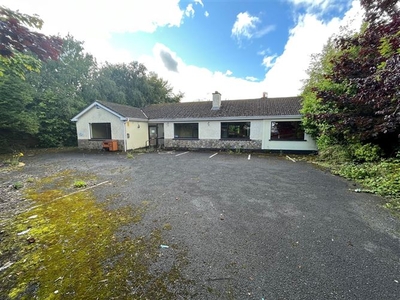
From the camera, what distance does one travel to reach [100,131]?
1509 centimetres

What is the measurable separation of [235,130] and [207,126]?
2.18 metres

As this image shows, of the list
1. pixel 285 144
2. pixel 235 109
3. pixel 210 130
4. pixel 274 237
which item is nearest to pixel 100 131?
pixel 210 130

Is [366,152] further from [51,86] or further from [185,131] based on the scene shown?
[51,86]

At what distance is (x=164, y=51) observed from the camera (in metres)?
20.5

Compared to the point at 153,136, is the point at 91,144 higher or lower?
lower

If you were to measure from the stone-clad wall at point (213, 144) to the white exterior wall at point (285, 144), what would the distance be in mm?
539

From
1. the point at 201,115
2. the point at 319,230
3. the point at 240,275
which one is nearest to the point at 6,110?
the point at 201,115

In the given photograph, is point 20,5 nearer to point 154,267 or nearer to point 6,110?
point 154,267

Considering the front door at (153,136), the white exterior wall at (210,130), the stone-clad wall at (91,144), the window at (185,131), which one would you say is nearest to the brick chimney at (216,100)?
the white exterior wall at (210,130)

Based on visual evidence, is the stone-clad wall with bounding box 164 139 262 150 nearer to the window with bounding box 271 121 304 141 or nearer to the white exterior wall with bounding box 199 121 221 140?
the white exterior wall with bounding box 199 121 221 140

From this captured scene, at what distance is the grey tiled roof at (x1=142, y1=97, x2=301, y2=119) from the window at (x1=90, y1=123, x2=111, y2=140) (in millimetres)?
3588

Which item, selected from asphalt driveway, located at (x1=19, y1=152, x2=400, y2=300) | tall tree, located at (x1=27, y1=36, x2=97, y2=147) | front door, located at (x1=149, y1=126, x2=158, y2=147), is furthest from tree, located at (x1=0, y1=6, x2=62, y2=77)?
tall tree, located at (x1=27, y1=36, x2=97, y2=147)

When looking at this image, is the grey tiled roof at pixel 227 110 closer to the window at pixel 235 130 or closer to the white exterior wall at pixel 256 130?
the white exterior wall at pixel 256 130

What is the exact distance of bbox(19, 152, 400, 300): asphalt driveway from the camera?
6.50ft
